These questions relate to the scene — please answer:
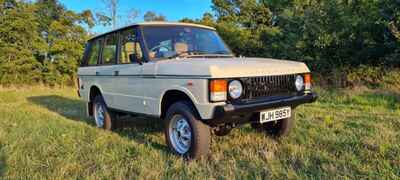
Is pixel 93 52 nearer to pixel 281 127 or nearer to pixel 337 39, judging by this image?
pixel 281 127

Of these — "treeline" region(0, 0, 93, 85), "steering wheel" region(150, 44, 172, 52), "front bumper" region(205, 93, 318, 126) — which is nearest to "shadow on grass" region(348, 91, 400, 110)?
"front bumper" region(205, 93, 318, 126)

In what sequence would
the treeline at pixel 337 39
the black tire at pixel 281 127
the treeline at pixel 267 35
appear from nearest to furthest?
1. the black tire at pixel 281 127
2. the treeline at pixel 337 39
3. the treeline at pixel 267 35

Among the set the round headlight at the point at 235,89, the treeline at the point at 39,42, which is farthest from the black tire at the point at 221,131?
the treeline at the point at 39,42

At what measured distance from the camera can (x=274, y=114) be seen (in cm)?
362

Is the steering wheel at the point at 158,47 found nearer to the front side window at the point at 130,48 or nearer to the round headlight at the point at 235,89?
the front side window at the point at 130,48

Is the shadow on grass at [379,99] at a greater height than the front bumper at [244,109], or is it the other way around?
the front bumper at [244,109]

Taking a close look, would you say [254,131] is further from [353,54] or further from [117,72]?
[353,54]

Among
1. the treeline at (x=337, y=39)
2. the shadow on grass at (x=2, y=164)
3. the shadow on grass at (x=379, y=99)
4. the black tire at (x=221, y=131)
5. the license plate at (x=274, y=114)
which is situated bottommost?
the shadow on grass at (x=2, y=164)

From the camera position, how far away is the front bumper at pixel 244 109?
310 centimetres

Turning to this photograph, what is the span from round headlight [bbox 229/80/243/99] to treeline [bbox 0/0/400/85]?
8781 millimetres

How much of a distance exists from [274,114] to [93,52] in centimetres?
392

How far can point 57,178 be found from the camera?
118 inches

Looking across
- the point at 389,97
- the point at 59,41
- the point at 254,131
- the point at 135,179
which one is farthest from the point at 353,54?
the point at 59,41

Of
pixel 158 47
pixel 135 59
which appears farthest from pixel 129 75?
pixel 158 47
